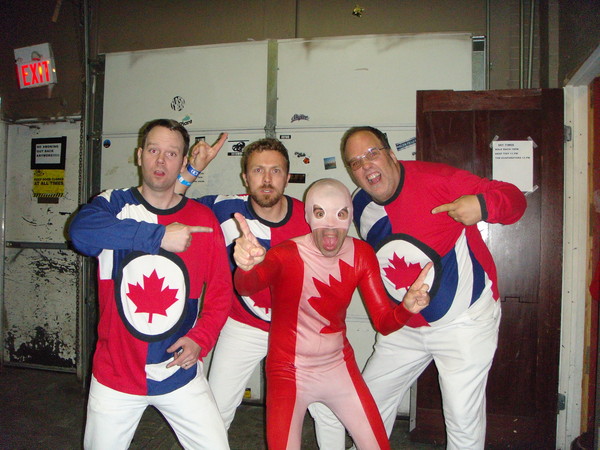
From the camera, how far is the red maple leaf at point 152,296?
74.3 inches

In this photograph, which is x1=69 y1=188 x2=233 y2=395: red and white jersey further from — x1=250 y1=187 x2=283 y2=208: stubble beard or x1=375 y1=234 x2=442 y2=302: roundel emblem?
x1=375 y1=234 x2=442 y2=302: roundel emblem

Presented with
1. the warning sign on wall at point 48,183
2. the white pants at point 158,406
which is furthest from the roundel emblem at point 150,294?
the warning sign on wall at point 48,183

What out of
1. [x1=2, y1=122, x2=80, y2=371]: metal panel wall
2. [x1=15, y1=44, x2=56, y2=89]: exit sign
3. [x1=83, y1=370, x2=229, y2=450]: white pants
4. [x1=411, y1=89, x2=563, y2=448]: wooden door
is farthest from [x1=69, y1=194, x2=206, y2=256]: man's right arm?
[x1=15, y1=44, x2=56, y2=89]: exit sign

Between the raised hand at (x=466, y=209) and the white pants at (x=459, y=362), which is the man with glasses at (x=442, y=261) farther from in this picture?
the raised hand at (x=466, y=209)

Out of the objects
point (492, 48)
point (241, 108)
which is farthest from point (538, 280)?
point (241, 108)

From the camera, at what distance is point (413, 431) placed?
311cm

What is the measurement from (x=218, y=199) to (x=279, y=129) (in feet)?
3.96

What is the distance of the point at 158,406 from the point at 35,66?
4.15m

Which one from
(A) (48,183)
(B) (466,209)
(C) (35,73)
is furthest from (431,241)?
(C) (35,73)

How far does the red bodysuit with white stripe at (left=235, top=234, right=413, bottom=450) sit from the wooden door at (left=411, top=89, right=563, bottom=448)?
1.51 m

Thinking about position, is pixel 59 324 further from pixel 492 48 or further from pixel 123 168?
pixel 492 48

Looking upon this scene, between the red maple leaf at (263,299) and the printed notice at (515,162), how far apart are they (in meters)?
2.02

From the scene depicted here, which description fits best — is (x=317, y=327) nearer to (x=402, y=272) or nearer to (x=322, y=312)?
(x=322, y=312)

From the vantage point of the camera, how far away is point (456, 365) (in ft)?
7.32
